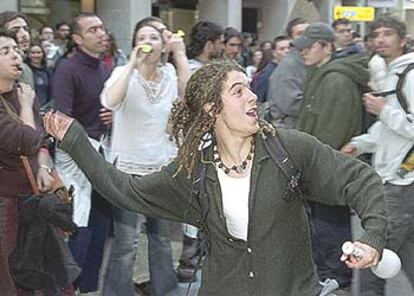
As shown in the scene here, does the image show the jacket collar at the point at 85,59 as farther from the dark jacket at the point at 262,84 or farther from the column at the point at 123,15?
the column at the point at 123,15

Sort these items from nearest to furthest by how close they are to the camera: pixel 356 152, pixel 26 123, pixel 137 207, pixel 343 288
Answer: pixel 137 207
pixel 26 123
pixel 356 152
pixel 343 288

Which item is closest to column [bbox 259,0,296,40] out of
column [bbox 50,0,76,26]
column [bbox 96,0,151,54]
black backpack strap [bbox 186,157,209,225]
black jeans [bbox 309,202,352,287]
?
column [bbox 96,0,151,54]

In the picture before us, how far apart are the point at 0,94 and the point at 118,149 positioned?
98cm

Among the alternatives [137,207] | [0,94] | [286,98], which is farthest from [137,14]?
[137,207]

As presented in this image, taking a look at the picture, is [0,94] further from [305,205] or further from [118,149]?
[305,205]

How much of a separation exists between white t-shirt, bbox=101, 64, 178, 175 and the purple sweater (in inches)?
7.9

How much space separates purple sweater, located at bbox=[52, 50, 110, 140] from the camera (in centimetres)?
597

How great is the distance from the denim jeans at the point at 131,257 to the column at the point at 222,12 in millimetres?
17196

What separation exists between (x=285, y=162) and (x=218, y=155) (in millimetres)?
297

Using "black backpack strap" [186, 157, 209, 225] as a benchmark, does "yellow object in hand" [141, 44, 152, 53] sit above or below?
above

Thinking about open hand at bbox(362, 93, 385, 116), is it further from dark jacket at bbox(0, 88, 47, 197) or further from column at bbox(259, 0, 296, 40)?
column at bbox(259, 0, 296, 40)

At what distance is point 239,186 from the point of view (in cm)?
357

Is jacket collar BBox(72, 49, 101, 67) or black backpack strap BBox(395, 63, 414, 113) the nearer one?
black backpack strap BBox(395, 63, 414, 113)

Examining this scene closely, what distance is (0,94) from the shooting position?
204 inches
